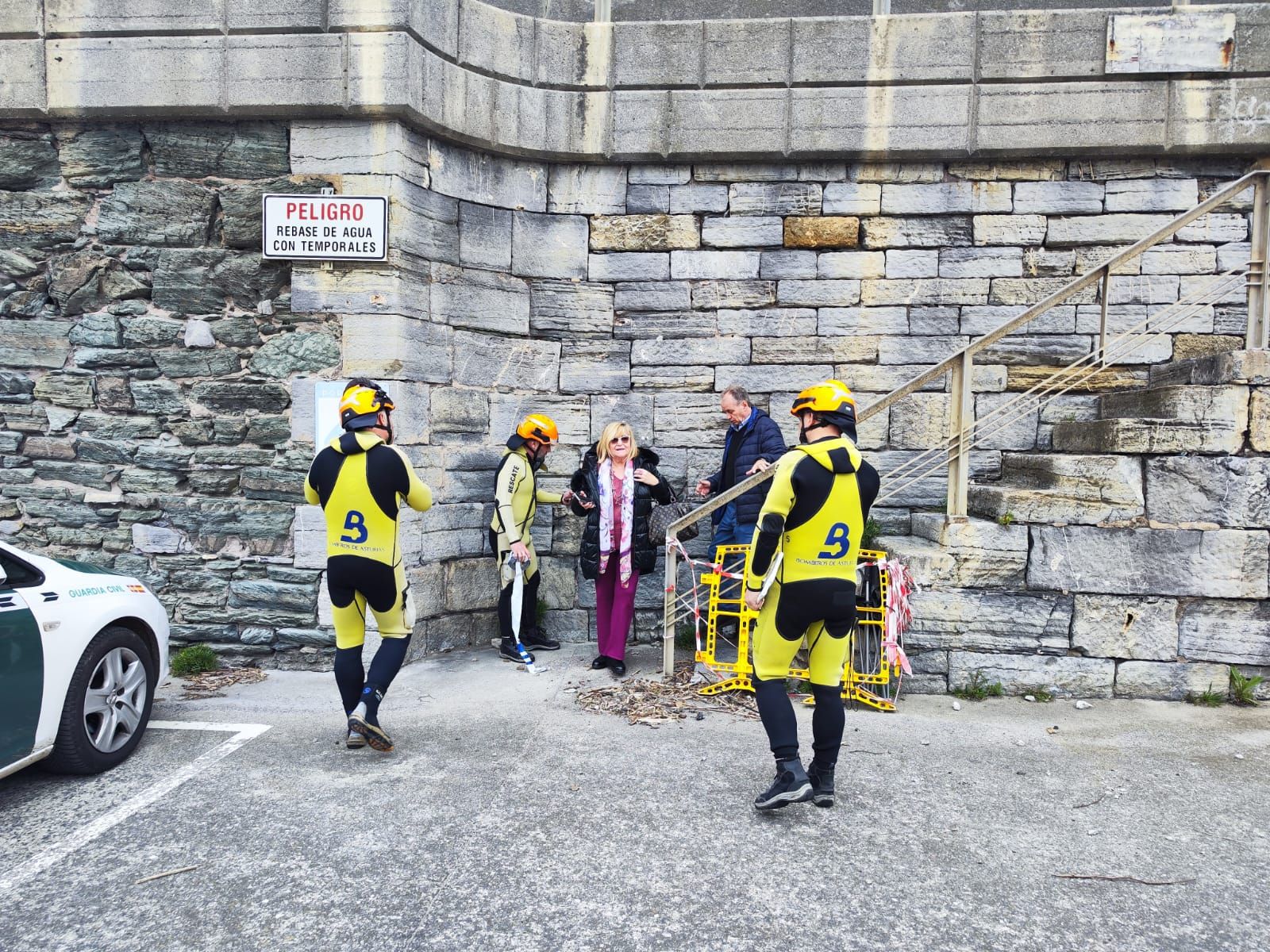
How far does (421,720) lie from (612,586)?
1.75m

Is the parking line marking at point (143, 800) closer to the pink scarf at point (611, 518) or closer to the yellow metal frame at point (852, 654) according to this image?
the pink scarf at point (611, 518)

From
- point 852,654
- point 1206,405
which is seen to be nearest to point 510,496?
point 852,654

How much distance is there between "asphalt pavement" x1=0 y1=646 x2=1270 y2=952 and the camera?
2754mm

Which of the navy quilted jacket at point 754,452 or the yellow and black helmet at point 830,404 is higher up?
the yellow and black helmet at point 830,404

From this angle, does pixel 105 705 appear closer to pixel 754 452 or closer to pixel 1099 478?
pixel 754 452

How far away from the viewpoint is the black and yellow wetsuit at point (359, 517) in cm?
418

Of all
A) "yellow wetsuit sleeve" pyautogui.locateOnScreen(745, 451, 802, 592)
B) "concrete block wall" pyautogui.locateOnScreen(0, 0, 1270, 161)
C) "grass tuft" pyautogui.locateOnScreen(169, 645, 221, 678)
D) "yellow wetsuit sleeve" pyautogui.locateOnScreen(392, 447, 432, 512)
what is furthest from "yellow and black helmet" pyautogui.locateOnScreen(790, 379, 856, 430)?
"grass tuft" pyautogui.locateOnScreen(169, 645, 221, 678)

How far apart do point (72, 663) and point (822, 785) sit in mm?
3579

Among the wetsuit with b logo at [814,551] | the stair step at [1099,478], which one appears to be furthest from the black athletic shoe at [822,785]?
the stair step at [1099,478]

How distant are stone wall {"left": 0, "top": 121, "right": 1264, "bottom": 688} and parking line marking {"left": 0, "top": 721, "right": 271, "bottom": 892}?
1.21m

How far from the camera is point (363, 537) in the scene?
4.19 meters

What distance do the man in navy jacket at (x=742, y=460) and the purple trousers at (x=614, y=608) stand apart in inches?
27.9

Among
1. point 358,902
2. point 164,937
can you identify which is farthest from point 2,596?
point 358,902

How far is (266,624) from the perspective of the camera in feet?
19.2
